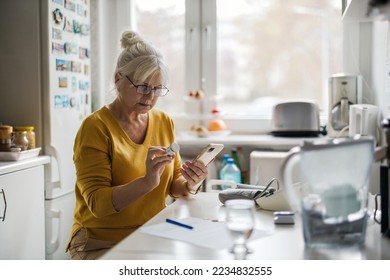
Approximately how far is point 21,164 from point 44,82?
39 cm

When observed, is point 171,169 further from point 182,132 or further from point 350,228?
point 182,132

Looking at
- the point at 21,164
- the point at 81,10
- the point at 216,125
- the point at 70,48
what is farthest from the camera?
the point at 216,125

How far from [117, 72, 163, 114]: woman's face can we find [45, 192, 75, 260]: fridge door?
0.77 metres

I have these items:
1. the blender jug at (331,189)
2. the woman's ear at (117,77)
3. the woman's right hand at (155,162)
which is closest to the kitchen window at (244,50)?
the woman's ear at (117,77)

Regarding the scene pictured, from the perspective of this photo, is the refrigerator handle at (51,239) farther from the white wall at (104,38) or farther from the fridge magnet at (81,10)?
the fridge magnet at (81,10)

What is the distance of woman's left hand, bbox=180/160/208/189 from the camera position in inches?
60.8

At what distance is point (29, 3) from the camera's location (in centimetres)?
212

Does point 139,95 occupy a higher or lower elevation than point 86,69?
lower

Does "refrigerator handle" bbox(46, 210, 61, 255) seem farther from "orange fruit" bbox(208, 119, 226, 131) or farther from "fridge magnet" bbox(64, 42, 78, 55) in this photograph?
"orange fruit" bbox(208, 119, 226, 131)

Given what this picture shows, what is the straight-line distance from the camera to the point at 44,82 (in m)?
2.15

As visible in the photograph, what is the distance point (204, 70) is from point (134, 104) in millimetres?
1221

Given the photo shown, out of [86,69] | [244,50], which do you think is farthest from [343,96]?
[86,69]

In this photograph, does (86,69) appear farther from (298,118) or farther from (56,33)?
(298,118)
